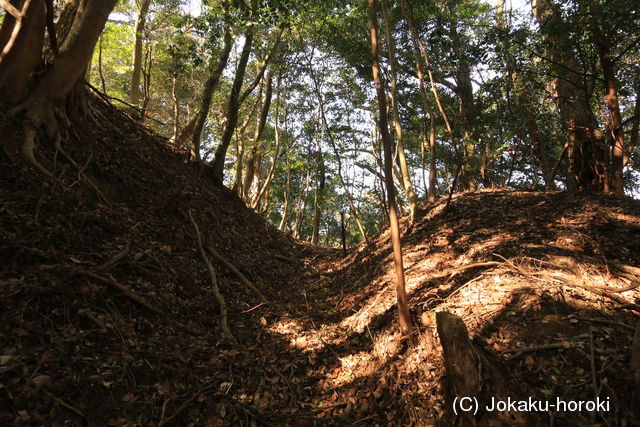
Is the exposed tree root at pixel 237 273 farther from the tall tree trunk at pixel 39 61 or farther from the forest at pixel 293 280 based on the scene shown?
the tall tree trunk at pixel 39 61

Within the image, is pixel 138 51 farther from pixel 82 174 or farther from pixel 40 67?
pixel 82 174

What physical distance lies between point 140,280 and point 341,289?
4713 millimetres

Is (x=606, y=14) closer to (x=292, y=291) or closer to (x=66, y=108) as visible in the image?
(x=292, y=291)

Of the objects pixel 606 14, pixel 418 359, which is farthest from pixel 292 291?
pixel 606 14

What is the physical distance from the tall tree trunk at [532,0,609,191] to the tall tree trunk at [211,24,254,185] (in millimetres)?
8072

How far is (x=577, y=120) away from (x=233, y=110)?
9.50 m

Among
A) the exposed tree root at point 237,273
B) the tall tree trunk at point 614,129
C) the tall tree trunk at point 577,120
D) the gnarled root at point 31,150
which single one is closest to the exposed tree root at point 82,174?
the gnarled root at point 31,150

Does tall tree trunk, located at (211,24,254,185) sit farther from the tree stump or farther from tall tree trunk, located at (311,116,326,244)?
the tree stump

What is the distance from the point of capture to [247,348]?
15.5 feet

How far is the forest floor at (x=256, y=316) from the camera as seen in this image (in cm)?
296

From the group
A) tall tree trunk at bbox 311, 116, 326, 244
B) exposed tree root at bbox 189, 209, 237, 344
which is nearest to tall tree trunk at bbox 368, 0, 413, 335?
exposed tree root at bbox 189, 209, 237, 344

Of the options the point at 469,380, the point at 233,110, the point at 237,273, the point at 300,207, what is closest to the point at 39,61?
the point at 237,273

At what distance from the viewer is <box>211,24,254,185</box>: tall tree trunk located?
1026cm

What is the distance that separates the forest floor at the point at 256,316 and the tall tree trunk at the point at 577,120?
998 millimetres
